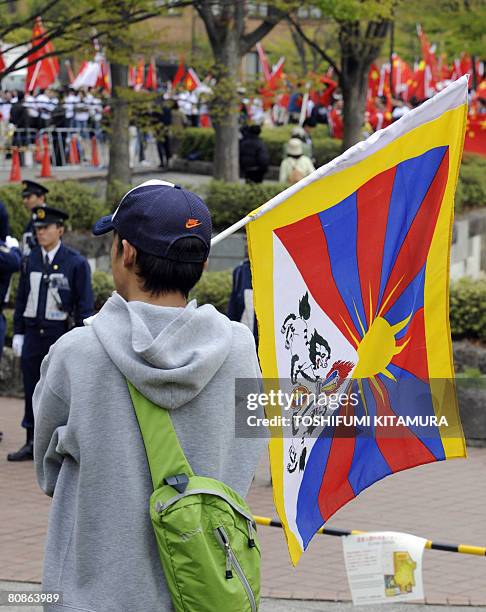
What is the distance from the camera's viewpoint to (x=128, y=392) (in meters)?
2.70

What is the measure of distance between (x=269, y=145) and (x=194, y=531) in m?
25.2

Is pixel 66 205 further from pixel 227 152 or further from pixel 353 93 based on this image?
pixel 353 93

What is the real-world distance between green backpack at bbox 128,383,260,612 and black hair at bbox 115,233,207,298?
0.26 metres

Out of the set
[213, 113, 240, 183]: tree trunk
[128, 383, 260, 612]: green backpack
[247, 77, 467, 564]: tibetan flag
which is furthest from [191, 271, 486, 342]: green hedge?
[213, 113, 240, 183]: tree trunk

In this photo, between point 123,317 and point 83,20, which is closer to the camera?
point 123,317

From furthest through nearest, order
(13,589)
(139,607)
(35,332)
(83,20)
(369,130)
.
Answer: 1. (369,130)
2. (83,20)
3. (35,332)
4. (13,589)
5. (139,607)

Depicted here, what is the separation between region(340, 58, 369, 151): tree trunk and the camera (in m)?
23.6

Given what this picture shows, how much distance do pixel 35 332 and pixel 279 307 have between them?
4.48 metres

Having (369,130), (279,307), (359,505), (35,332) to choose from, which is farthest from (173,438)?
(369,130)

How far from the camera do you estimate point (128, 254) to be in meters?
2.81

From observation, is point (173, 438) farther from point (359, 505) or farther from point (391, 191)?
point (359, 505)

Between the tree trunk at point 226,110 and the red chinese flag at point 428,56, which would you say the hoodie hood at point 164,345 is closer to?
the tree trunk at point 226,110

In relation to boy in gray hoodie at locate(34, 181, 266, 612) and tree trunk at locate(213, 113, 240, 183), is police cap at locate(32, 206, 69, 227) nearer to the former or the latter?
boy in gray hoodie at locate(34, 181, 266, 612)

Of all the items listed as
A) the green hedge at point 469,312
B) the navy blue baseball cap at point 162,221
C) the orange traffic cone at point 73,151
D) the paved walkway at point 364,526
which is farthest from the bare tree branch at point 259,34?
→ the navy blue baseball cap at point 162,221
